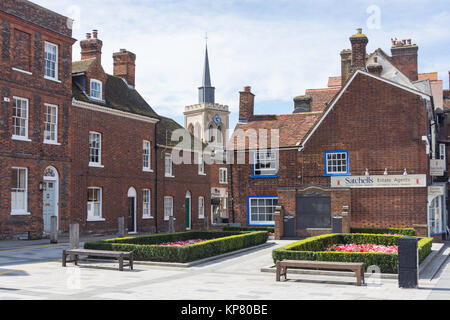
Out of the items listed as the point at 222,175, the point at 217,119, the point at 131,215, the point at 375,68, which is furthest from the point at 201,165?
the point at 217,119

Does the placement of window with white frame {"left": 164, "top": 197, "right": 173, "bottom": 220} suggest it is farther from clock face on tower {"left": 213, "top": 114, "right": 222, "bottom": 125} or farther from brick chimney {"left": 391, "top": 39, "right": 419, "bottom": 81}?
clock face on tower {"left": 213, "top": 114, "right": 222, "bottom": 125}

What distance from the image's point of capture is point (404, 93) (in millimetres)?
26641

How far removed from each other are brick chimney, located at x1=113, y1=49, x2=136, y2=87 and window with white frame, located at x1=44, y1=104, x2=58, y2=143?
11.6 metres

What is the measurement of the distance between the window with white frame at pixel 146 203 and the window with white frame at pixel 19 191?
10492 millimetres

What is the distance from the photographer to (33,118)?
1003 inches

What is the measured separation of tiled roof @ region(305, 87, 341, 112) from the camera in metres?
38.9

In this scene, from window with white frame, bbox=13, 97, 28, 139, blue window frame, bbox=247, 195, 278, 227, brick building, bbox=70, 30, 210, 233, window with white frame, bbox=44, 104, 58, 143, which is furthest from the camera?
blue window frame, bbox=247, 195, 278, 227

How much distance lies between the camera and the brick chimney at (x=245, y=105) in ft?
110

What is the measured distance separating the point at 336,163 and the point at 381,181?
277cm

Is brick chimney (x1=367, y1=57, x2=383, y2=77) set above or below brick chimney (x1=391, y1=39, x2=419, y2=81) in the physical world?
below

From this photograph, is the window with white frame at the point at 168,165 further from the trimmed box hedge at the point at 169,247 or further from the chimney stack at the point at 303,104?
the trimmed box hedge at the point at 169,247

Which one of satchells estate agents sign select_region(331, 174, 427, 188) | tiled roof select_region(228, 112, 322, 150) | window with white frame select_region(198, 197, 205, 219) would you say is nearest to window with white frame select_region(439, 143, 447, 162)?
tiled roof select_region(228, 112, 322, 150)
